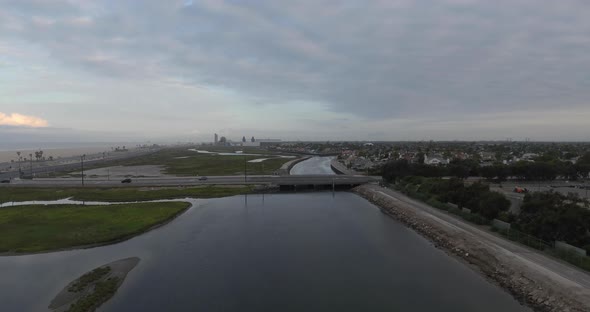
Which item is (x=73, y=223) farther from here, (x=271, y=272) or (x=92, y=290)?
(x=271, y=272)

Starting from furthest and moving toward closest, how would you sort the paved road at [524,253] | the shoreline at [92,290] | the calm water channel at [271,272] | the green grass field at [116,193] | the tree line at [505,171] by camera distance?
the tree line at [505,171] < the green grass field at [116,193] < the paved road at [524,253] < the calm water channel at [271,272] < the shoreline at [92,290]

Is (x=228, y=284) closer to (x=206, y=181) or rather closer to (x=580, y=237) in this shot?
(x=580, y=237)

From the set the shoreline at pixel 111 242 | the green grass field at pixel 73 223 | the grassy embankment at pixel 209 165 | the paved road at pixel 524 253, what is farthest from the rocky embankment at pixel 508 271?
the grassy embankment at pixel 209 165

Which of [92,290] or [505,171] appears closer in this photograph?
[92,290]

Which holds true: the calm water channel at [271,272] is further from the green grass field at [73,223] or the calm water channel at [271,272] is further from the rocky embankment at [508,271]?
the green grass field at [73,223]

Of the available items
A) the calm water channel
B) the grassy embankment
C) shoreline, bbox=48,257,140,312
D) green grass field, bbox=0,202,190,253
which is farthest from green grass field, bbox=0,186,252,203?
shoreline, bbox=48,257,140,312

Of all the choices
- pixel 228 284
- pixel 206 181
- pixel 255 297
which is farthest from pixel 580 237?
pixel 206 181

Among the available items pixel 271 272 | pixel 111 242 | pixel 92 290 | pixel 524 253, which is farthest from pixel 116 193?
pixel 524 253
